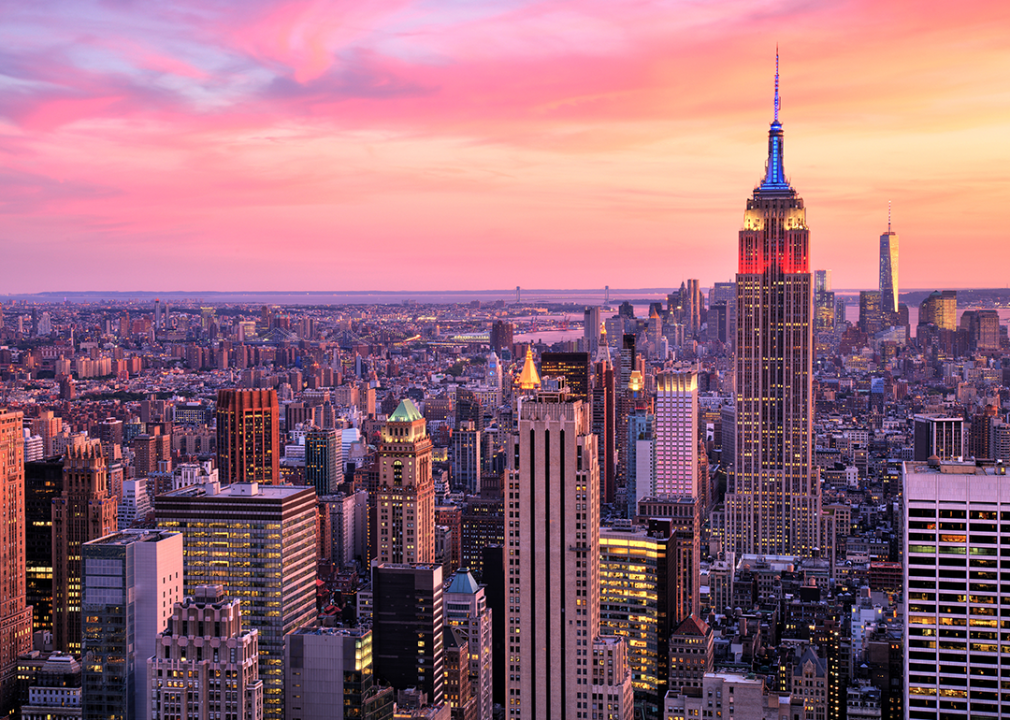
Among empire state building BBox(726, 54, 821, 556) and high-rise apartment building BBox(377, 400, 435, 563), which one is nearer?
high-rise apartment building BBox(377, 400, 435, 563)

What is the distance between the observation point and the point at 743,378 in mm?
91562

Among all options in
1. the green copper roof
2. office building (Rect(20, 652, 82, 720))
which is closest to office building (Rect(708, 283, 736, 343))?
the green copper roof

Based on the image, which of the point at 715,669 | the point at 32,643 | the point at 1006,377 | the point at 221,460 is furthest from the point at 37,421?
the point at 1006,377

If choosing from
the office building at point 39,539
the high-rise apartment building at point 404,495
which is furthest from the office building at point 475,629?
the office building at point 39,539

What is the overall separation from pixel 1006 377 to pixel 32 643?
94128 millimetres

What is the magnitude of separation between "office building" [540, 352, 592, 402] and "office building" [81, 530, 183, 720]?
166ft

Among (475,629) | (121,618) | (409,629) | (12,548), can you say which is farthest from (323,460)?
(121,618)

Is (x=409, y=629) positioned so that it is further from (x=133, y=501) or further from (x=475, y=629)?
(x=133, y=501)

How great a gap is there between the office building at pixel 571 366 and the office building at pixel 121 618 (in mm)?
50624

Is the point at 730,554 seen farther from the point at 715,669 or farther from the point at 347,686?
the point at 347,686

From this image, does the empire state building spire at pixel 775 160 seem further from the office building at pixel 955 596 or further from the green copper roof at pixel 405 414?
the office building at pixel 955 596

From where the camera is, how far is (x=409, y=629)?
52.1 m

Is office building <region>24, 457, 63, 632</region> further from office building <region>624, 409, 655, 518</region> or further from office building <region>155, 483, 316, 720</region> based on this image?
office building <region>624, 409, 655, 518</region>

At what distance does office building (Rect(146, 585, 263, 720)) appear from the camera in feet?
112
